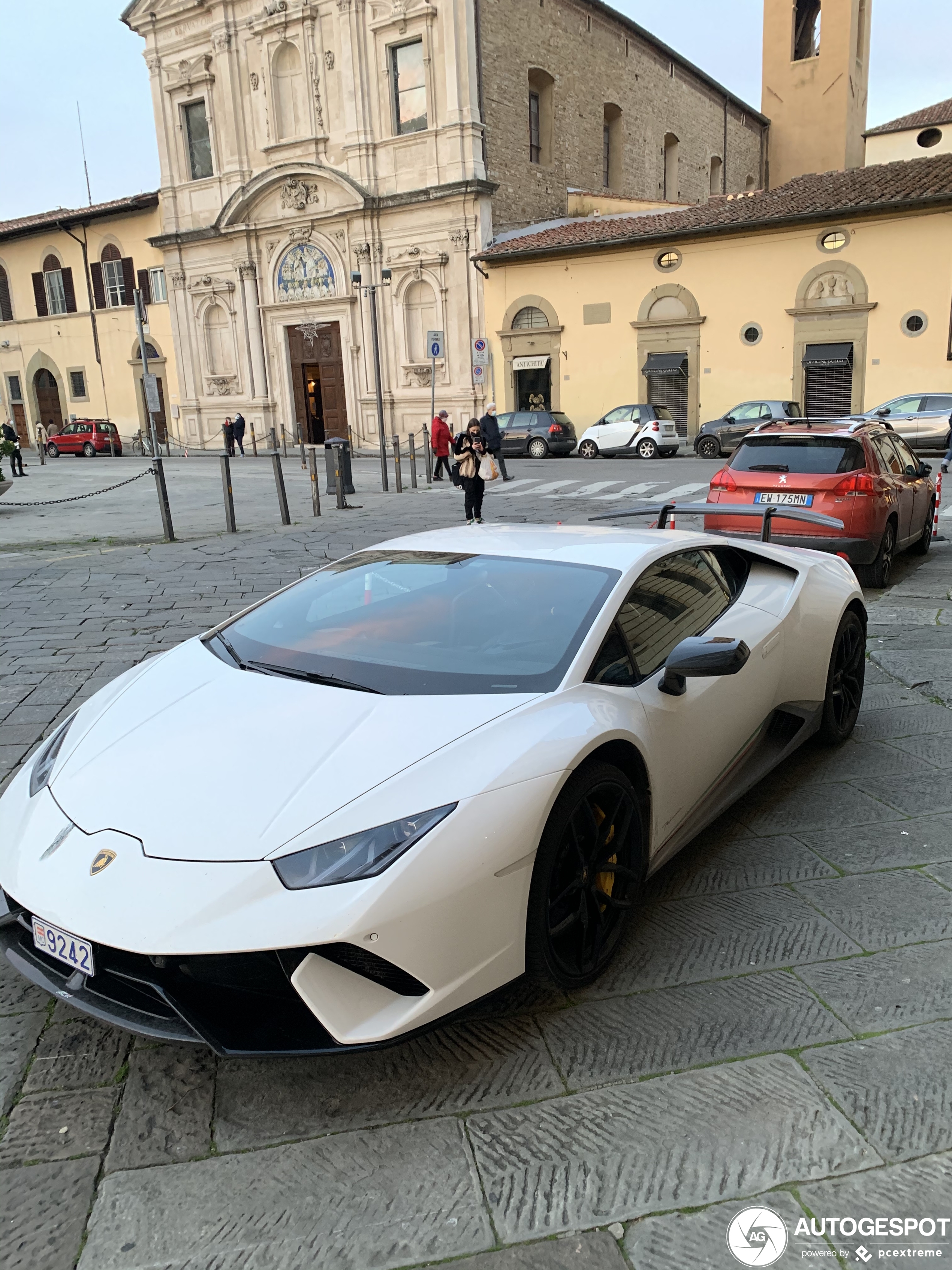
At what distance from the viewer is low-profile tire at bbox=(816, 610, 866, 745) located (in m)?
4.39

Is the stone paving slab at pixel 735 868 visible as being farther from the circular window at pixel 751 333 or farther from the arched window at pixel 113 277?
the arched window at pixel 113 277

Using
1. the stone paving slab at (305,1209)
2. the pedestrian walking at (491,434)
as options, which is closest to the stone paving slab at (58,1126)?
the stone paving slab at (305,1209)

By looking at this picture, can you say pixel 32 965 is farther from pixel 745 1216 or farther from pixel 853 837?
pixel 853 837

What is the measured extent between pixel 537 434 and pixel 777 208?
8909mm

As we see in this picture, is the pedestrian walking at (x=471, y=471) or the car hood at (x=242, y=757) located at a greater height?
the car hood at (x=242, y=757)

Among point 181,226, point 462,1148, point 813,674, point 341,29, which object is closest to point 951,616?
point 813,674

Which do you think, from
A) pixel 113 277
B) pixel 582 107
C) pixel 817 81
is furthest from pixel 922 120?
pixel 113 277

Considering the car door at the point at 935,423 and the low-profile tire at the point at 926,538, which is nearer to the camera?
the low-profile tire at the point at 926,538

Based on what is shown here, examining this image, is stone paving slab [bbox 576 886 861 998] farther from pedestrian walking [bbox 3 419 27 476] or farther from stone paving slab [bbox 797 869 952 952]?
pedestrian walking [bbox 3 419 27 476]

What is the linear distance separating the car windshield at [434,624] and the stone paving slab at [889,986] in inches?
44.8

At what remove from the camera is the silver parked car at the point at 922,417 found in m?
22.2

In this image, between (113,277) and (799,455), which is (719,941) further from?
(113,277)

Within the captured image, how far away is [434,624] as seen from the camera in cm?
327

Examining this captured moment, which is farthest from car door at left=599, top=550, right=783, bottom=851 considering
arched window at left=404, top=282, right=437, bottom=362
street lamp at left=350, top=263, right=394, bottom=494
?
arched window at left=404, top=282, right=437, bottom=362
